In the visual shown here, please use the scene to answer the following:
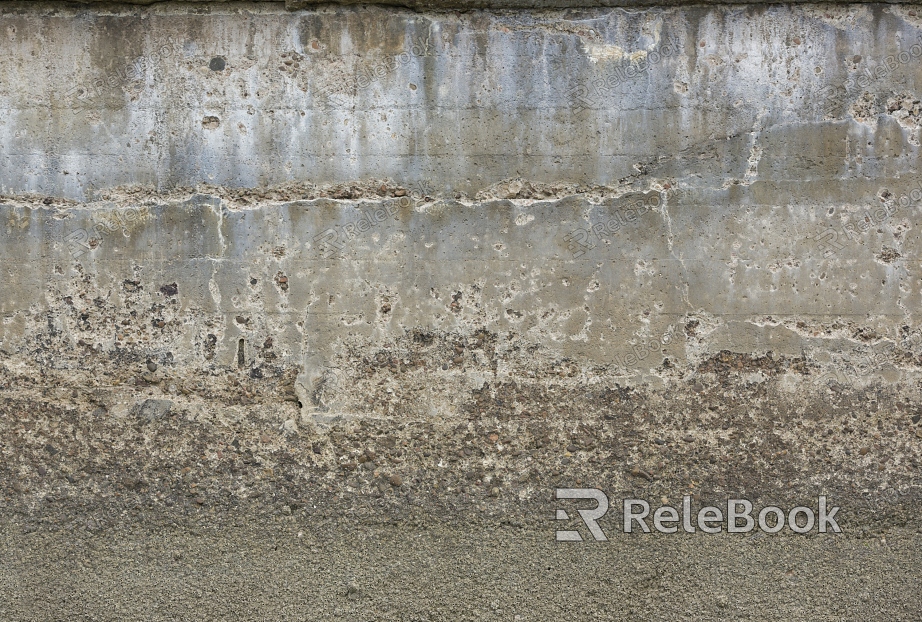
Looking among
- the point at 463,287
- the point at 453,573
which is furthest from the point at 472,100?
the point at 453,573

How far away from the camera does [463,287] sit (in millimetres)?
3348

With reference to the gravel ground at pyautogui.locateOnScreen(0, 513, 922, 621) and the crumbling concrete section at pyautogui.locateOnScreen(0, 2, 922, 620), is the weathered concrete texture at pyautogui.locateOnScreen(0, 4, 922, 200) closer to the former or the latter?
the crumbling concrete section at pyautogui.locateOnScreen(0, 2, 922, 620)

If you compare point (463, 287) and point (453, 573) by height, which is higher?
point (463, 287)

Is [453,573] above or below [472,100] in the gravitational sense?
below

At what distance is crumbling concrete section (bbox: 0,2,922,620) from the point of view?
333 centimetres

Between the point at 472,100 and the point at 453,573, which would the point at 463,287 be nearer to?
the point at 472,100

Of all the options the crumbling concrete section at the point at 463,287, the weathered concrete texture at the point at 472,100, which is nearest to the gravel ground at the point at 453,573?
the crumbling concrete section at the point at 463,287

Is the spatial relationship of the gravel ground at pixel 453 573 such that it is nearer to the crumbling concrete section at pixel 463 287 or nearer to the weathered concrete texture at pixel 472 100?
the crumbling concrete section at pixel 463 287

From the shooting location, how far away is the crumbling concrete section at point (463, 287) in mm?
3330

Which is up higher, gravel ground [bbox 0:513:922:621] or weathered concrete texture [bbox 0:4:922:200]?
weathered concrete texture [bbox 0:4:922:200]

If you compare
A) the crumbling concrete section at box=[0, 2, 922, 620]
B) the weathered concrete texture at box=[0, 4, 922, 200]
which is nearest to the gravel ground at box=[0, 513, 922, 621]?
the crumbling concrete section at box=[0, 2, 922, 620]

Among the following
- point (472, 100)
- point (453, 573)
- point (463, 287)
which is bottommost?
point (453, 573)

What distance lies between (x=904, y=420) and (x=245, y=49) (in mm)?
3289

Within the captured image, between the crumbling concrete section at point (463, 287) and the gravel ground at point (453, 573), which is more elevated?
the crumbling concrete section at point (463, 287)
